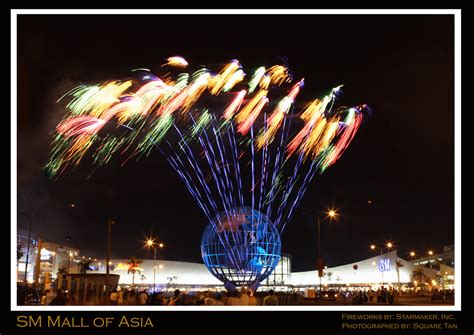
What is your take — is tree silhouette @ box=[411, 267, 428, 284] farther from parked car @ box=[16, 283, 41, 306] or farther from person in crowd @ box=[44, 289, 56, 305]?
person in crowd @ box=[44, 289, 56, 305]

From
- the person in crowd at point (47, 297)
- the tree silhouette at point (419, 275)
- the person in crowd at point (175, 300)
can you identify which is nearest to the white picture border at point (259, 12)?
the person in crowd at point (175, 300)

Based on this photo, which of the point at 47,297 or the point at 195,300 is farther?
the point at 47,297

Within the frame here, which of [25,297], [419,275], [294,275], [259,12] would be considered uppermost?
[259,12]

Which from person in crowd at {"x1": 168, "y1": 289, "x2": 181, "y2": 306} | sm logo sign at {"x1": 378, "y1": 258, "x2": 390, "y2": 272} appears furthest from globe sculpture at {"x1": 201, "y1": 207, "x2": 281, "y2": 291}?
person in crowd at {"x1": 168, "y1": 289, "x2": 181, "y2": 306}

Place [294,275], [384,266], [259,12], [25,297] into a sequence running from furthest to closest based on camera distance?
1. [294,275]
2. [384,266]
3. [25,297]
4. [259,12]

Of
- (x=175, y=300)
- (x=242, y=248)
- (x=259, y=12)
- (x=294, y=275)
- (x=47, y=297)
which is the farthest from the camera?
(x=294, y=275)

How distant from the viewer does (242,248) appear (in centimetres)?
4897

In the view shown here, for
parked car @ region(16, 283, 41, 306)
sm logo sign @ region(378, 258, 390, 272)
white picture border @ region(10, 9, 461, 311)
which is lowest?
sm logo sign @ region(378, 258, 390, 272)

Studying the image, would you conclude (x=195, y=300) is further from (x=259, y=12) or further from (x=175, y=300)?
(x=259, y=12)

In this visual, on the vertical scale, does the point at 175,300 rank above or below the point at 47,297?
above

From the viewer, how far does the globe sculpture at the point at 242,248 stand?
47.8 metres

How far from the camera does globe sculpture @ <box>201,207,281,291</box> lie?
47.8 metres

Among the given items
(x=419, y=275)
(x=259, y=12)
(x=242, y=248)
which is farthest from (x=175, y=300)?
(x=419, y=275)
